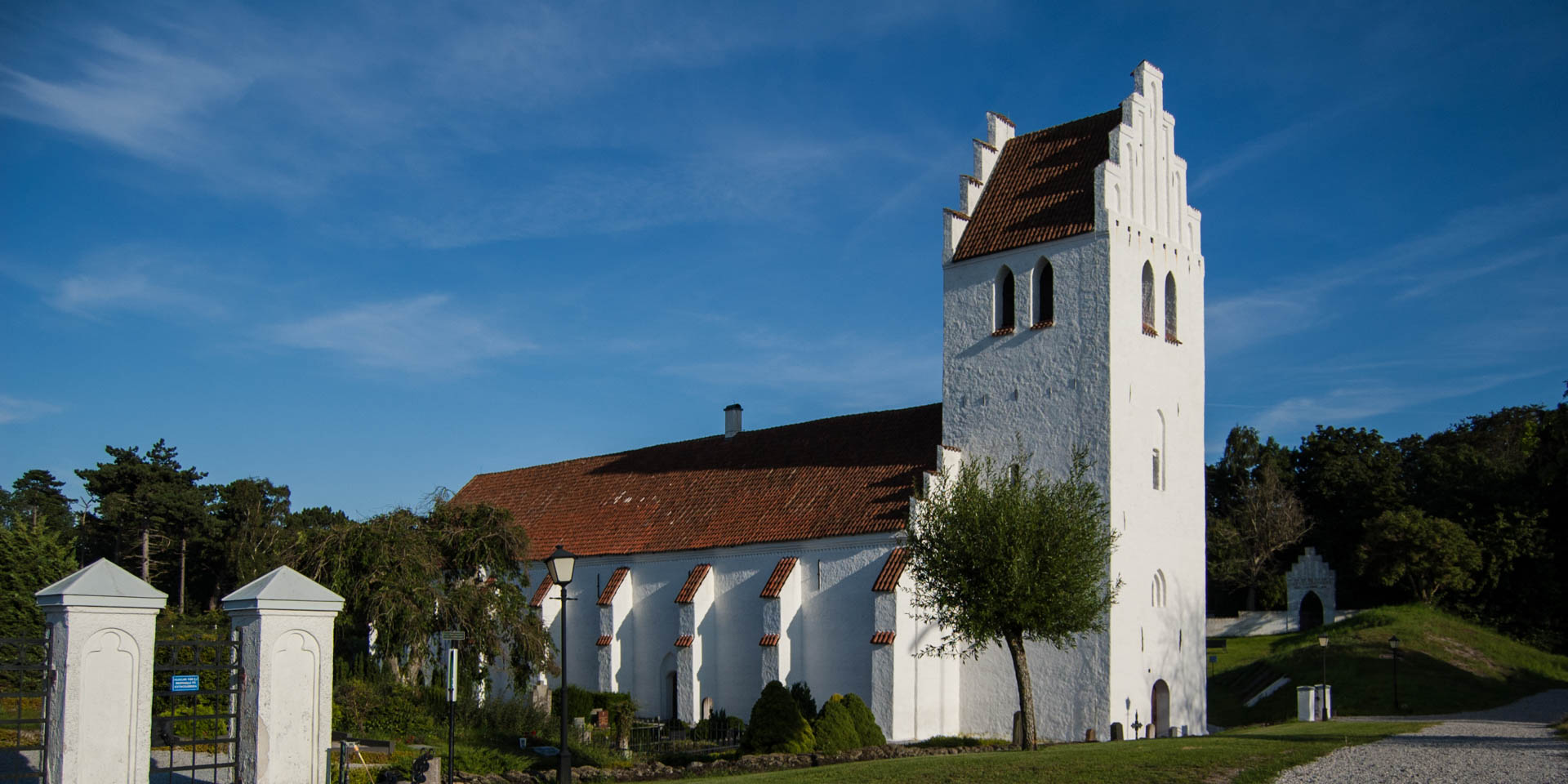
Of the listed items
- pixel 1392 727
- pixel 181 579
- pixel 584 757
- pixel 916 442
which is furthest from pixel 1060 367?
pixel 181 579

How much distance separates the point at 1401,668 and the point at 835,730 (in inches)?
966

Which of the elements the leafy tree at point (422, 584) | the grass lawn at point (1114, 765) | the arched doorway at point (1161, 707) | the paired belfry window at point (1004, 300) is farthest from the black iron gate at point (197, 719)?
the arched doorway at point (1161, 707)

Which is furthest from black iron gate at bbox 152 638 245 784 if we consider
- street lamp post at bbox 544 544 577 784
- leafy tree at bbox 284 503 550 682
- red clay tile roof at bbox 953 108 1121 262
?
red clay tile roof at bbox 953 108 1121 262

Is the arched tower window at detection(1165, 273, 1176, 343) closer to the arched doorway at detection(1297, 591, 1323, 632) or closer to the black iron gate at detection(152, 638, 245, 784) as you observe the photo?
the black iron gate at detection(152, 638, 245, 784)

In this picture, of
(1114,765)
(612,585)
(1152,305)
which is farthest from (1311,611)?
(1114,765)

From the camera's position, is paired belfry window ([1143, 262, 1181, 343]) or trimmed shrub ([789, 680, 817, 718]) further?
paired belfry window ([1143, 262, 1181, 343])

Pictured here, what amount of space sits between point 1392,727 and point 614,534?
2108 cm

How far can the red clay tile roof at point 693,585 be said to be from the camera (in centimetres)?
3341

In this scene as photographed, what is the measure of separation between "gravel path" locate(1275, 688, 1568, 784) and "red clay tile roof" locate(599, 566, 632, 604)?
20363 mm

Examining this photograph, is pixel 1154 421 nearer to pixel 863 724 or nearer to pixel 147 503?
pixel 863 724

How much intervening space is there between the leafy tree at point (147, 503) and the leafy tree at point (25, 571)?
14.3 meters

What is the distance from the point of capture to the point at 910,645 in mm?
29359

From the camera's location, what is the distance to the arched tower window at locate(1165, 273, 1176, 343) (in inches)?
1241

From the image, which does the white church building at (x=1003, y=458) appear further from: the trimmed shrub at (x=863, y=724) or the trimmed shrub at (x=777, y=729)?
the trimmed shrub at (x=777, y=729)
